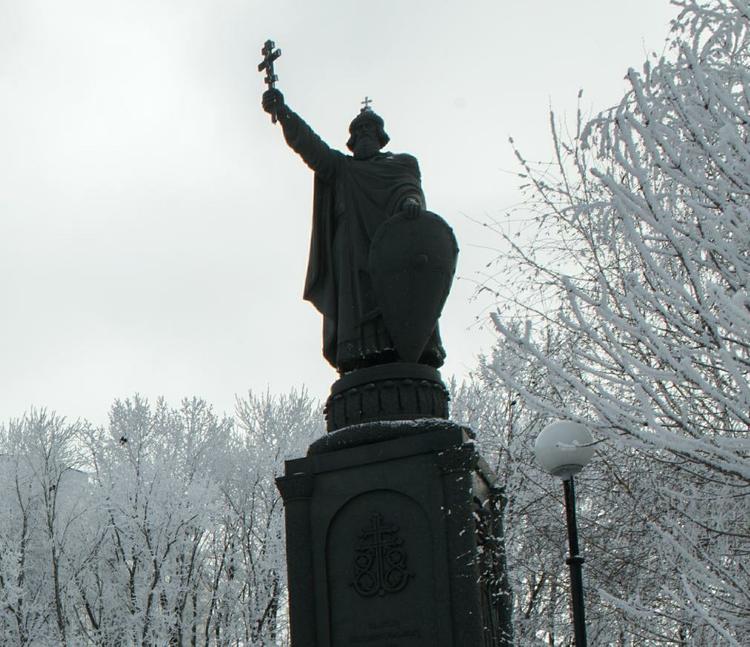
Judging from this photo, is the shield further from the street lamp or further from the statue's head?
the street lamp

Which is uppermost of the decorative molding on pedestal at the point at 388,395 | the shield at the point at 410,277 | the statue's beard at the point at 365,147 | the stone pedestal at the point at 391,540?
the statue's beard at the point at 365,147

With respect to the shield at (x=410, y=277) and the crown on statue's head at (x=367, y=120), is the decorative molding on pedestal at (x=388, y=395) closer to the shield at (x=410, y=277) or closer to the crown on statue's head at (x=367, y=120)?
the shield at (x=410, y=277)

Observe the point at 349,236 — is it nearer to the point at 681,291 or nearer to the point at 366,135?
the point at 366,135

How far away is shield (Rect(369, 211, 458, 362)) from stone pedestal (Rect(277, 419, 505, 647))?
0.76m

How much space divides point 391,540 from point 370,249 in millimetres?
2159

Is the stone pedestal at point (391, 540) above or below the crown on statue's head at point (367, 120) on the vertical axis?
below

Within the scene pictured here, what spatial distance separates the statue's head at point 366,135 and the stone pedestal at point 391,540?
260 centimetres

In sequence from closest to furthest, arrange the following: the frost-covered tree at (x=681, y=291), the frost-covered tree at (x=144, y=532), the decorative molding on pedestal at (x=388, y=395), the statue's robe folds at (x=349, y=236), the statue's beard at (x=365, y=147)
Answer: the frost-covered tree at (x=681, y=291)
the decorative molding on pedestal at (x=388, y=395)
the statue's robe folds at (x=349, y=236)
the statue's beard at (x=365, y=147)
the frost-covered tree at (x=144, y=532)

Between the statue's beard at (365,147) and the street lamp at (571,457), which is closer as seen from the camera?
the street lamp at (571,457)

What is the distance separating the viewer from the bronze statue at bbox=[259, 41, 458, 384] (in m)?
6.81

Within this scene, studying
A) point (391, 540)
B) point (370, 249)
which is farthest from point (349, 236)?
point (391, 540)

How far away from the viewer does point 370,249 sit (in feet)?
23.0

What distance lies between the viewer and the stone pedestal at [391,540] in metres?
5.90

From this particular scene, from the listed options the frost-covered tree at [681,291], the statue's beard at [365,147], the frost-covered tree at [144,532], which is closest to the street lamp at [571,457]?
the frost-covered tree at [681,291]
